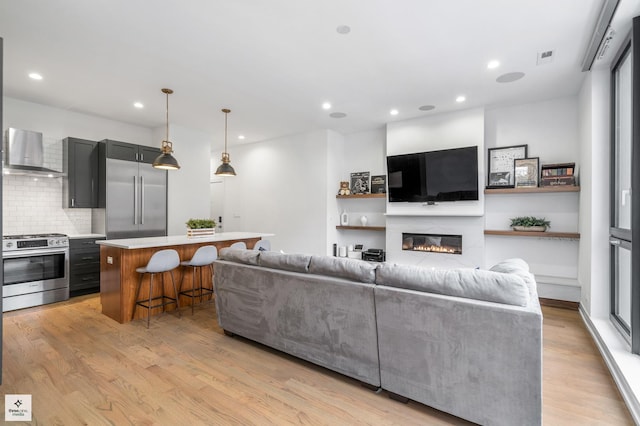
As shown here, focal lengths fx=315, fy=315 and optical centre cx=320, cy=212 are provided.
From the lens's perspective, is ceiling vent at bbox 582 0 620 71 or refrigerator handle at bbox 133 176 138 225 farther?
refrigerator handle at bbox 133 176 138 225

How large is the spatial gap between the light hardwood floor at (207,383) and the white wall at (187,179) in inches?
109

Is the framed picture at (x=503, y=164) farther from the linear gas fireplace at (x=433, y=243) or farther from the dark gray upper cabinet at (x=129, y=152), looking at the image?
the dark gray upper cabinet at (x=129, y=152)

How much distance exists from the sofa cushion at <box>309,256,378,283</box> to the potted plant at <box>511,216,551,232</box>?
3.50 m

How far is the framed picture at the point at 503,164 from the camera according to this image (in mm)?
4828

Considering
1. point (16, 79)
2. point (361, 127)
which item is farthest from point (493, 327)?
point (16, 79)

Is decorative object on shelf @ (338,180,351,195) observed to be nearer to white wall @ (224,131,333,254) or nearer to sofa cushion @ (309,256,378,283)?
white wall @ (224,131,333,254)

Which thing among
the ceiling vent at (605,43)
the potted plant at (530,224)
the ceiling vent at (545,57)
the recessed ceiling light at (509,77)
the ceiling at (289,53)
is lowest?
the potted plant at (530,224)

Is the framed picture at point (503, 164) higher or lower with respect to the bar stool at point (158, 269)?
higher

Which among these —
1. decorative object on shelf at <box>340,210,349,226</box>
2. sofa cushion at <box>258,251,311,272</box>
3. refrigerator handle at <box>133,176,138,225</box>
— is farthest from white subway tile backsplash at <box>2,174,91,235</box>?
decorative object on shelf at <box>340,210,349,226</box>

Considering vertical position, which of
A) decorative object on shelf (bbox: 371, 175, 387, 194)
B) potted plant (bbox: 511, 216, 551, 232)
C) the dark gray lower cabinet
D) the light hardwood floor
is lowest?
the light hardwood floor

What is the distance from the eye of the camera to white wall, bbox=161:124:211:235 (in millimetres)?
5855

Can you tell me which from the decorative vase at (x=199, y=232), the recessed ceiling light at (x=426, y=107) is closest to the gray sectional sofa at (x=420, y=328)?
the decorative vase at (x=199, y=232)

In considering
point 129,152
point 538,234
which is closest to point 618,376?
point 538,234

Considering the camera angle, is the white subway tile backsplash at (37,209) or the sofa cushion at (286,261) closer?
the sofa cushion at (286,261)
